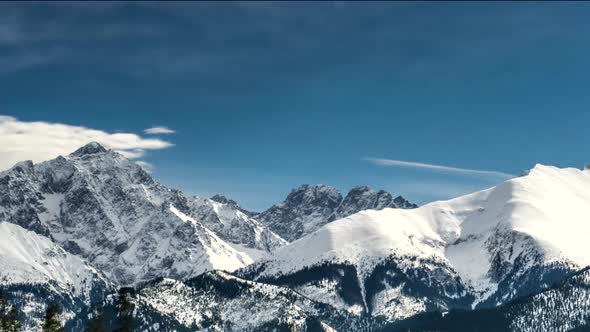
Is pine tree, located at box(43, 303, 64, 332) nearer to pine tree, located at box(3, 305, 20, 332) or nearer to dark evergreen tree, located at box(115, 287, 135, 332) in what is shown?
pine tree, located at box(3, 305, 20, 332)

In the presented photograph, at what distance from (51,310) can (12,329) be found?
532 inches

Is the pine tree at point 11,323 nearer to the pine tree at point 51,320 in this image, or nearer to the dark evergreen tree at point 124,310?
the pine tree at point 51,320

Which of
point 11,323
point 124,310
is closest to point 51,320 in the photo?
point 11,323

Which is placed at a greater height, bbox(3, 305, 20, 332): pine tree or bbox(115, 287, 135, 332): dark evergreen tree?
bbox(3, 305, 20, 332): pine tree

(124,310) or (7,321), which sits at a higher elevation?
(7,321)

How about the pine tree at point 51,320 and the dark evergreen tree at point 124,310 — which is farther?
the pine tree at point 51,320

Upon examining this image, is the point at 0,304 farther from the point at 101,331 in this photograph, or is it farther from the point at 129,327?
the point at 129,327

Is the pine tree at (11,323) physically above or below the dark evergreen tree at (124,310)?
above

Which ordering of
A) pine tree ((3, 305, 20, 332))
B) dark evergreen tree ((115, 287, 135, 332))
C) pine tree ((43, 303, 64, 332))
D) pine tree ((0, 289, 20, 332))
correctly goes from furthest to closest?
pine tree ((3, 305, 20, 332)) < pine tree ((0, 289, 20, 332)) < pine tree ((43, 303, 64, 332)) < dark evergreen tree ((115, 287, 135, 332))

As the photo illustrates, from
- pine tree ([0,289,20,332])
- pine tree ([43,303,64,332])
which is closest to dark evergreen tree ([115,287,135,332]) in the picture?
pine tree ([43,303,64,332])

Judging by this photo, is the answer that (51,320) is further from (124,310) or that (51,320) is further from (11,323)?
(124,310)

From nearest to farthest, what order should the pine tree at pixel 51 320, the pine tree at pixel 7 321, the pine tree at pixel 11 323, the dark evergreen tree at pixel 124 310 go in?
the dark evergreen tree at pixel 124 310, the pine tree at pixel 51 320, the pine tree at pixel 7 321, the pine tree at pixel 11 323


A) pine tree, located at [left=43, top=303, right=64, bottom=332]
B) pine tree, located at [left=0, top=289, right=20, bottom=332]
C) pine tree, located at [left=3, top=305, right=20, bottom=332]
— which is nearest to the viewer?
pine tree, located at [left=43, top=303, right=64, bottom=332]

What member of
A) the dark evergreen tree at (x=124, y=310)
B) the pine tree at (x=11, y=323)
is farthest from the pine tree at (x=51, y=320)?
the dark evergreen tree at (x=124, y=310)
